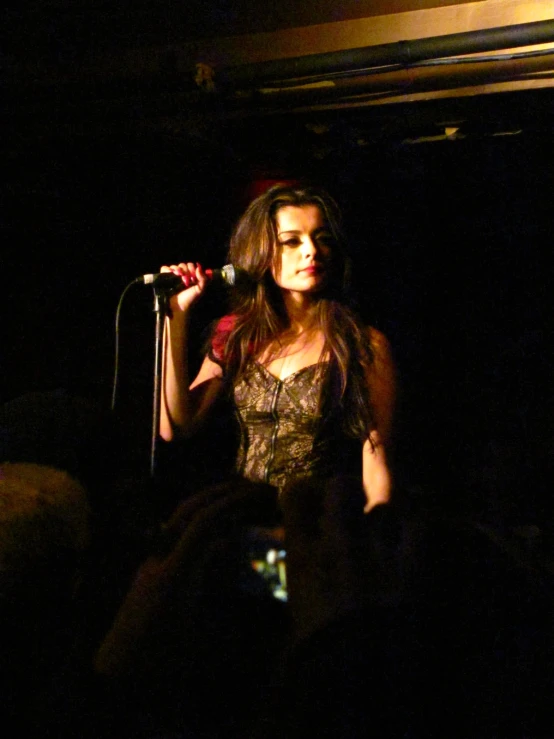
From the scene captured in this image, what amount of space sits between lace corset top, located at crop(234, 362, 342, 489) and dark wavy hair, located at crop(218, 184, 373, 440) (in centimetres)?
5

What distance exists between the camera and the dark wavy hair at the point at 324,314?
1.58 m

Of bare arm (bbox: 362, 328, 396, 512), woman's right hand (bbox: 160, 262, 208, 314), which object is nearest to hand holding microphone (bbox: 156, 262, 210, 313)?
woman's right hand (bbox: 160, 262, 208, 314)

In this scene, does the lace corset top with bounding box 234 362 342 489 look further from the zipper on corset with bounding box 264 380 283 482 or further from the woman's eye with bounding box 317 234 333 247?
the woman's eye with bounding box 317 234 333 247

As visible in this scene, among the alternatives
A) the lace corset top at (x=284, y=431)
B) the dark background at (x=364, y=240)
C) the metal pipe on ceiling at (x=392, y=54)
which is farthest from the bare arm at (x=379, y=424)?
the metal pipe on ceiling at (x=392, y=54)

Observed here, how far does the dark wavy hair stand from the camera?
5.18 ft

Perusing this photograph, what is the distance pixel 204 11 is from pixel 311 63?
0.36 m

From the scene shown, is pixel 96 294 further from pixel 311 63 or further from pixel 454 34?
pixel 454 34

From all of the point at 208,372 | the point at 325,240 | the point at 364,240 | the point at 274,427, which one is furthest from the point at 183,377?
the point at 364,240

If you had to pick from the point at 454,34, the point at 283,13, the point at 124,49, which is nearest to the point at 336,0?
the point at 283,13

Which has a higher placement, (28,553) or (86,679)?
(28,553)

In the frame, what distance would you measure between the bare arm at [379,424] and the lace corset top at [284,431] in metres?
0.13

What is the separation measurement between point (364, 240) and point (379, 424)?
2.07 ft

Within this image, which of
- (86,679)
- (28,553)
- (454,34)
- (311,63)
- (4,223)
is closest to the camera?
(86,679)

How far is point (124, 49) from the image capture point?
6.43 feet
